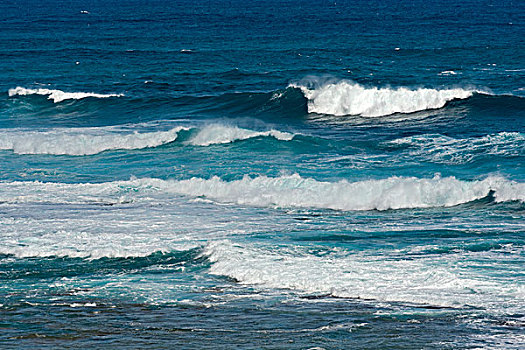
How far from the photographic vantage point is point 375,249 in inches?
496

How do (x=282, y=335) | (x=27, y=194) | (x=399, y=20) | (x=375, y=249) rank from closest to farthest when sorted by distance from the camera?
(x=282, y=335) → (x=375, y=249) → (x=27, y=194) → (x=399, y=20)

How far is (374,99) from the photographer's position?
1135 inches

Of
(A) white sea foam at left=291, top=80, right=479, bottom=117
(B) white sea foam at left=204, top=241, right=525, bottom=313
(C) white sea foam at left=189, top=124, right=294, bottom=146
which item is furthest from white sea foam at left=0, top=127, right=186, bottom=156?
(B) white sea foam at left=204, top=241, right=525, bottom=313

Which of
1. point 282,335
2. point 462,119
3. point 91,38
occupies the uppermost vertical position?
point 91,38

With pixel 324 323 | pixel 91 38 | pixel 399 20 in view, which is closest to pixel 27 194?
pixel 324 323

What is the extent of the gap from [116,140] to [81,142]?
1075mm

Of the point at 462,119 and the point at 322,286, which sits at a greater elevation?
the point at 462,119

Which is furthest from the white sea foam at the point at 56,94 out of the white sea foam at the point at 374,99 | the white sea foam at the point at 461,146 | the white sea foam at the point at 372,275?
the white sea foam at the point at 372,275

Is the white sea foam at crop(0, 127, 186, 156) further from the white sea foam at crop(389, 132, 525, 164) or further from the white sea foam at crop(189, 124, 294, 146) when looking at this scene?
the white sea foam at crop(389, 132, 525, 164)

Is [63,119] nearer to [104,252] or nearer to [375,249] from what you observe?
[104,252]

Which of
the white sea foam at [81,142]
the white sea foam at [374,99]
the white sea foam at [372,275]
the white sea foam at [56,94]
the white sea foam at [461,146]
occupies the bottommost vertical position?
the white sea foam at [372,275]

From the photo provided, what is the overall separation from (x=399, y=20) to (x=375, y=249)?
6771cm

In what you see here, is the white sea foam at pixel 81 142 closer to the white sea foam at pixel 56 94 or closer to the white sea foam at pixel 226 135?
the white sea foam at pixel 226 135

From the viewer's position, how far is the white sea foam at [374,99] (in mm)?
28422
